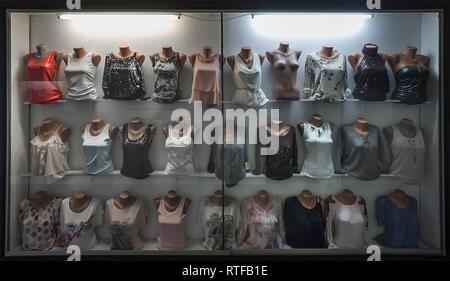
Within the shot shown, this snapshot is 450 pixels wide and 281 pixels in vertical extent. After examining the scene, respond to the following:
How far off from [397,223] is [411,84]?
100 cm

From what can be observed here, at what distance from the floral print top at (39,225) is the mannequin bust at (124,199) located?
43 centimetres

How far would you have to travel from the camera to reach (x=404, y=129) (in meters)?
2.55

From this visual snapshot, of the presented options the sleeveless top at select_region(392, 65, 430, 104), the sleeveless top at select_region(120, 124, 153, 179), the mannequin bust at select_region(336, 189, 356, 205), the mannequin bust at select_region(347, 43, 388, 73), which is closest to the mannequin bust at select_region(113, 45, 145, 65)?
the sleeveless top at select_region(120, 124, 153, 179)

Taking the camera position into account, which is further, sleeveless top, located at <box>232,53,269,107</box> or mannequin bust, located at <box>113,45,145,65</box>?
mannequin bust, located at <box>113,45,145,65</box>

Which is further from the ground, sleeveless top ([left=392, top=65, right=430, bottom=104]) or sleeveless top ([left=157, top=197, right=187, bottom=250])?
sleeveless top ([left=392, top=65, right=430, bottom=104])

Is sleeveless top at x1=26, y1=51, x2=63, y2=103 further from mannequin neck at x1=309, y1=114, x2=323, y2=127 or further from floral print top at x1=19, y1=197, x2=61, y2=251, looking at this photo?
mannequin neck at x1=309, y1=114, x2=323, y2=127

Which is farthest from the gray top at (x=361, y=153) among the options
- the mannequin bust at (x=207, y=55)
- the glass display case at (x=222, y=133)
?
the mannequin bust at (x=207, y=55)

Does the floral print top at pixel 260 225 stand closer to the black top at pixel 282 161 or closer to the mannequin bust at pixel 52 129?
the black top at pixel 282 161

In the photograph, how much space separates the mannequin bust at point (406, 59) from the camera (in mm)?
2453

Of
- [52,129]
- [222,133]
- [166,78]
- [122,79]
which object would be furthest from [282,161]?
[52,129]

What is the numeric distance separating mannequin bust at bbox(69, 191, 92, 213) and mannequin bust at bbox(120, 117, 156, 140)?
0.54 m

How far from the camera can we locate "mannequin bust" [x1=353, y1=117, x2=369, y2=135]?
256 centimetres
